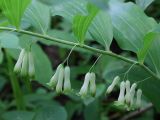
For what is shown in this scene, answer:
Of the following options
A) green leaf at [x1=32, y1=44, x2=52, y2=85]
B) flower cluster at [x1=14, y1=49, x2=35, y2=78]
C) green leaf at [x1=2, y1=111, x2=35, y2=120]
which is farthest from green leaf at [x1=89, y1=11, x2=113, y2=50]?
green leaf at [x1=2, y1=111, x2=35, y2=120]

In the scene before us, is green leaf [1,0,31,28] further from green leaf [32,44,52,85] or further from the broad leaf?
green leaf [32,44,52,85]

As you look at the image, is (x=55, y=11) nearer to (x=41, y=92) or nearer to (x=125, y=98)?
(x=125, y=98)

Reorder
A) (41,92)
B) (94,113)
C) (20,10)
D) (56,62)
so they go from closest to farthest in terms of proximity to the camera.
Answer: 1. (20,10)
2. (94,113)
3. (41,92)
4. (56,62)

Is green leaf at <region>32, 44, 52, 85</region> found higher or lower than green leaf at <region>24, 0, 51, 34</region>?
lower

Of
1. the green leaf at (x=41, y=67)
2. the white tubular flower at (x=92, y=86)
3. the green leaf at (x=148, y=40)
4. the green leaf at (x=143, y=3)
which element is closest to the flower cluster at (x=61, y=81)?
the white tubular flower at (x=92, y=86)

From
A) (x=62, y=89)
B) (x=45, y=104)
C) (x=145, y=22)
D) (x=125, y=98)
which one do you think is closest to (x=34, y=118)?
(x=45, y=104)

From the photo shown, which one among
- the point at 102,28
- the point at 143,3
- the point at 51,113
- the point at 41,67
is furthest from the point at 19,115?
the point at 143,3
